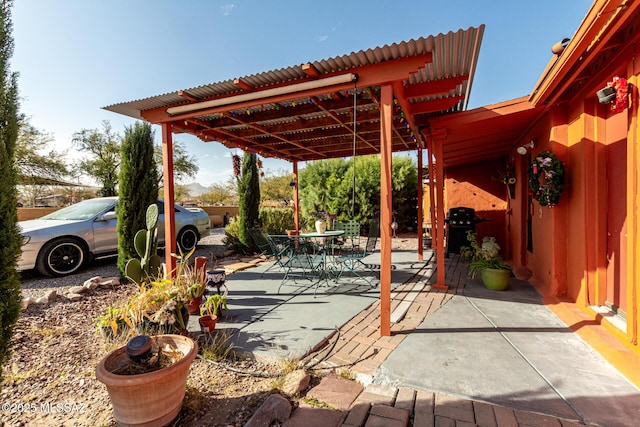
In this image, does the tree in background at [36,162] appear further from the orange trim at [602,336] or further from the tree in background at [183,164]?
the orange trim at [602,336]

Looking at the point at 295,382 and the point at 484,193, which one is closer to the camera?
the point at 295,382

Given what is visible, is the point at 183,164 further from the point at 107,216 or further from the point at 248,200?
the point at 107,216

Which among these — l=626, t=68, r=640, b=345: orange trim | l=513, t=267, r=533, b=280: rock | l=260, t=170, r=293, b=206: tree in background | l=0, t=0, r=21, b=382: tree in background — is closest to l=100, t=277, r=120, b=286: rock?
l=0, t=0, r=21, b=382: tree in background

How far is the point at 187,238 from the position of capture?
23.5 ft

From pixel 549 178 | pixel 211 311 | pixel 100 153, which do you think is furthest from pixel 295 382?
pixel 100 153

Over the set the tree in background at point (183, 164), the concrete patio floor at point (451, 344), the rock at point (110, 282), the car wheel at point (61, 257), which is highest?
the tree in background at point (183, 164)

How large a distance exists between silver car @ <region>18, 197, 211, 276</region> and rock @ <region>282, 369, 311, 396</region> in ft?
15.9

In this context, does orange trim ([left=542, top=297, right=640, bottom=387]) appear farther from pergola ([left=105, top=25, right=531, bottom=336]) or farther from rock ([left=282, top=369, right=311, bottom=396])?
rock ([left=282, top=369, right=311, bottom=396])

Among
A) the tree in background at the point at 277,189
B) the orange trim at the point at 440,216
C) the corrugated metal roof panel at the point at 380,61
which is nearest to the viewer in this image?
the corrugated metal roof panel at the point at 380,61

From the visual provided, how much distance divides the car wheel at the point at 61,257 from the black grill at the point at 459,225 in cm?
741

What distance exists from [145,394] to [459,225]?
6561 millimetres

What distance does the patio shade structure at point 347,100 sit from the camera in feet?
8.50

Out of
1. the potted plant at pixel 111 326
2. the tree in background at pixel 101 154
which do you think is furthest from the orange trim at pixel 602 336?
the tree in background at pixel 101 154

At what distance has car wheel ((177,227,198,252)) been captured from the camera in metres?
6.97
